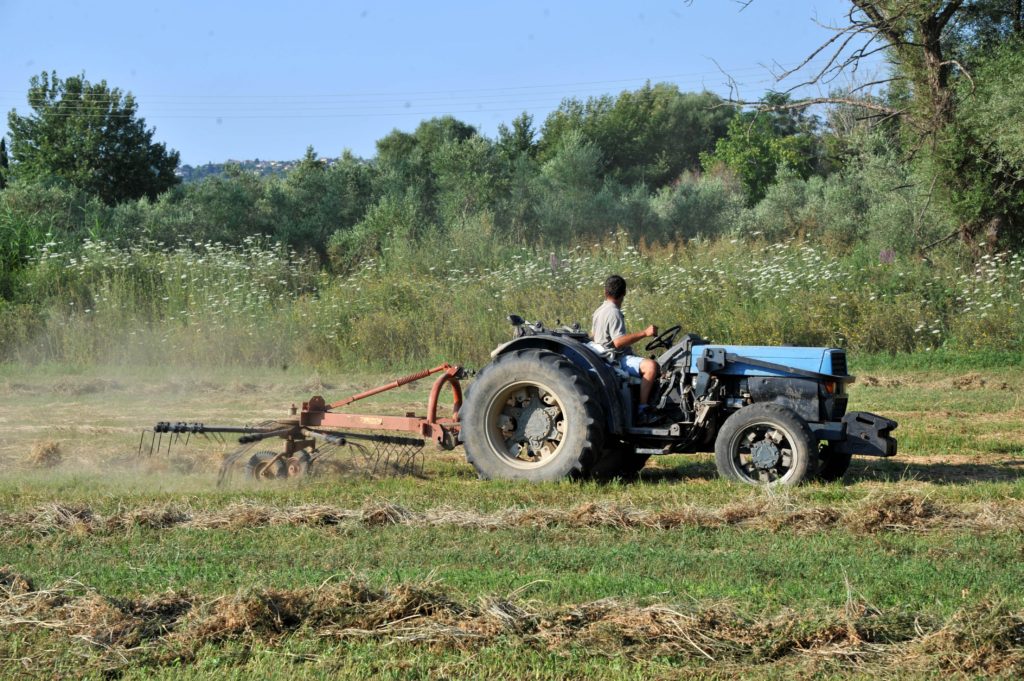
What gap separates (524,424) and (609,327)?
3.53ft

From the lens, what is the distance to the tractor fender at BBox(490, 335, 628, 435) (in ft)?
29.9

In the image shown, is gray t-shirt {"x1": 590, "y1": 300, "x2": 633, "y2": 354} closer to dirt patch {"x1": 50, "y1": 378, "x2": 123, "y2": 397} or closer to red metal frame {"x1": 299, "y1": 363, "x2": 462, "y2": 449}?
red metal frame {"x1": 299, "y1": 363, "x2": 462, "y2": 449}

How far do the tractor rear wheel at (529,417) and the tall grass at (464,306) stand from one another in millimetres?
9004

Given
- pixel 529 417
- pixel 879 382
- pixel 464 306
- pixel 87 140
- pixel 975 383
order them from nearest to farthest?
pixel 529 417 → pixel 975 383 → pixel 879 382 → pixel 464 306 → pixel 87 140

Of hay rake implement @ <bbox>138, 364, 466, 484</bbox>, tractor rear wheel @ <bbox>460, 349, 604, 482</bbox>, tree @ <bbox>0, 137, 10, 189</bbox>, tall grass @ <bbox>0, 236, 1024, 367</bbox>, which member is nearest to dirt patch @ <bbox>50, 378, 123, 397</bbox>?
tall grass @ <bbox>0, 236, 1024, 367</bbox>

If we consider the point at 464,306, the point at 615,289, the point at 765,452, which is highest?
the point at 464,306

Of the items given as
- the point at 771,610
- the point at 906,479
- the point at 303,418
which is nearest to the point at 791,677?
the point at 771,610

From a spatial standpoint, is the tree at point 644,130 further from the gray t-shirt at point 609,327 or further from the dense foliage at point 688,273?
the gray t-shirt at point 609,327

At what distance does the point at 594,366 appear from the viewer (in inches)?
363

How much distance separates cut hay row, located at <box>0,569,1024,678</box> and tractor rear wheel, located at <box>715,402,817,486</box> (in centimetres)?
339

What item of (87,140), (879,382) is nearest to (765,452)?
(879,382)

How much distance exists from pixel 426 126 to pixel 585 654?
55.6 metres

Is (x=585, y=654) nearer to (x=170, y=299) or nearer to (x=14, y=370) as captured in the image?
(x=14, y=370)

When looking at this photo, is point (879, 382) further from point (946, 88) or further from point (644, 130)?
point (644, 130)
